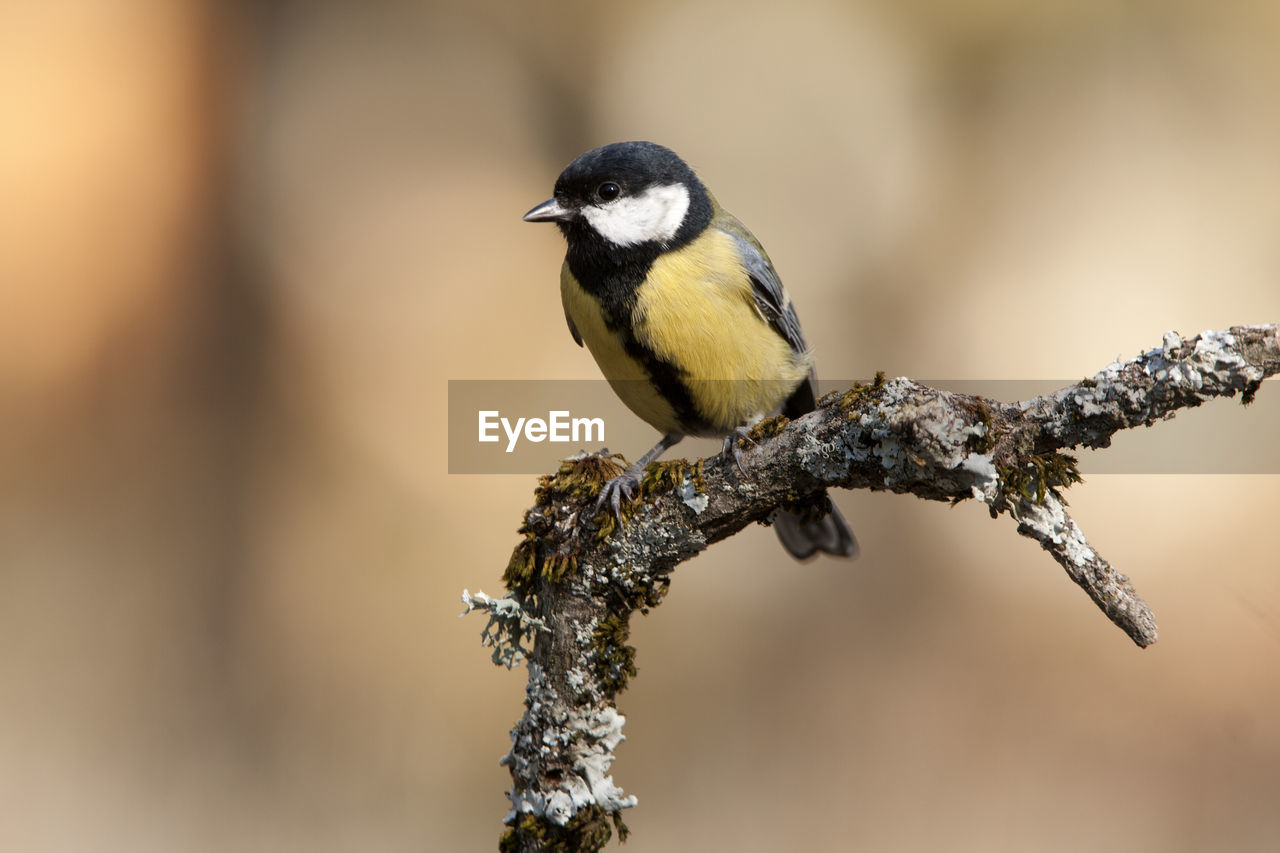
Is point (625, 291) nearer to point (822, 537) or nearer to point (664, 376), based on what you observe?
point (664, 376)

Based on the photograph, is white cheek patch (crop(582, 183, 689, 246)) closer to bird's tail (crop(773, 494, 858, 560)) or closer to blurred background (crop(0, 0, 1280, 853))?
bird's tail (crop(773, 494, 858, 560))

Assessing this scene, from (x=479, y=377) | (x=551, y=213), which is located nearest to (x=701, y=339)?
(x=551, y=213)

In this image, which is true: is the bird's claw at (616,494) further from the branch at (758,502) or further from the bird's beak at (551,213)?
the bird's beak at (551,213)

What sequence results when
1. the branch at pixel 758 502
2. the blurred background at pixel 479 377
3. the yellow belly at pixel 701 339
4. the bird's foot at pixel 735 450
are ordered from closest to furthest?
the branch at pixel 758 502 → the bird's foot at pixel 735 450 → the yellow belly at pixel 701 339 → the blurred background at pixel 479 377

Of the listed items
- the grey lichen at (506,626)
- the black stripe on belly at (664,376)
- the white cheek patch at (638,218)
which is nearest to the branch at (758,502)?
the grey lichen at (506,626)

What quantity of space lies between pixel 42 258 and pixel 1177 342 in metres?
2.79

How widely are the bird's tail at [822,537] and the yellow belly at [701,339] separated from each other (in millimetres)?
252

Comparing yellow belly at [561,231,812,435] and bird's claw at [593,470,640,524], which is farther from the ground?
yellow belly at [561,231,812,435]

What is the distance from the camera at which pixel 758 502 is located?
125 cm

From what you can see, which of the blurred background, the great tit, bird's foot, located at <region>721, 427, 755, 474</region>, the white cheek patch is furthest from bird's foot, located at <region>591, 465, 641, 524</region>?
the blurred background

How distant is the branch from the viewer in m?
0.96

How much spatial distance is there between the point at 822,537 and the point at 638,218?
74cm

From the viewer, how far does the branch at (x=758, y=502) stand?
959mm

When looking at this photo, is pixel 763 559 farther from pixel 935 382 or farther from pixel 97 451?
pixel 97 451
